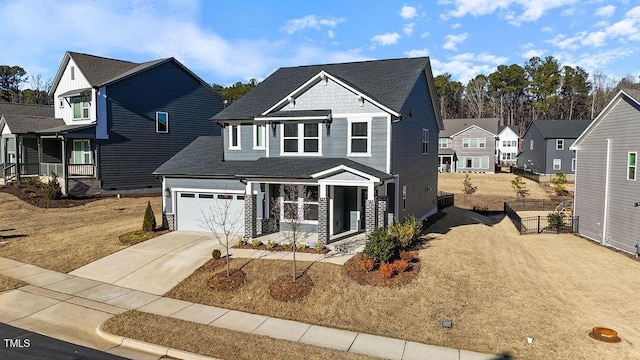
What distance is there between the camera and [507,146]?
269ft

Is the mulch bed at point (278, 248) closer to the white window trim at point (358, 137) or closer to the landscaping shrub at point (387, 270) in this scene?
the landscaping shrub at point (387, 270)

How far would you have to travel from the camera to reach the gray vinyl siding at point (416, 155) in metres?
21.8

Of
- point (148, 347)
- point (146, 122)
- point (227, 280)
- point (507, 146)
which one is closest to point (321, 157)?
point (227, 280)

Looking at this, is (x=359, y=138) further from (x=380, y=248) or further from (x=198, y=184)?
(x=198, y=184)

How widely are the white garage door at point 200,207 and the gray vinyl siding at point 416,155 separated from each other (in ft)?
27.3

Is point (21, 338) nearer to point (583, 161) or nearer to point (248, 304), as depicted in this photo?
point (248, 304)

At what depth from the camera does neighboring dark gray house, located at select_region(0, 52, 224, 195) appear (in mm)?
33500

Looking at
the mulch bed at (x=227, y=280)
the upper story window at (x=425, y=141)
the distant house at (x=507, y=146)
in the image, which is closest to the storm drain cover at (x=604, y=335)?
the mulch bed at (x=227, y=280)

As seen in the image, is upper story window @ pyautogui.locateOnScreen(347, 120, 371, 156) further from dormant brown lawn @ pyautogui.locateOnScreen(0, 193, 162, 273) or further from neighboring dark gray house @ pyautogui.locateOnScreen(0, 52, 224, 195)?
neighboring dark gray house @ pyautogui.locateOnScreen(0, 52, 224, 195)

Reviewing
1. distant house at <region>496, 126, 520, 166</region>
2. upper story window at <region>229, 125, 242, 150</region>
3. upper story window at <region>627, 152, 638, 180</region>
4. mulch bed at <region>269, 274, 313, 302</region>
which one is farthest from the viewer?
distant house at <region>496, 126, 520, 166</region>

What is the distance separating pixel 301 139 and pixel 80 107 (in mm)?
24025

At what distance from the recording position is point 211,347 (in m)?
11.0

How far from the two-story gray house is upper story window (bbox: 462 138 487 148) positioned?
43004 mm

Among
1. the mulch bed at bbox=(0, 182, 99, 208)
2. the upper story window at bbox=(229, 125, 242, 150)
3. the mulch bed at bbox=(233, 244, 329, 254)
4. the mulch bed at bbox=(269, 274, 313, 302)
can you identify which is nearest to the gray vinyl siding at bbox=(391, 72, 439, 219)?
the mulch bed at bbox=(233, 244, 329, 254)
